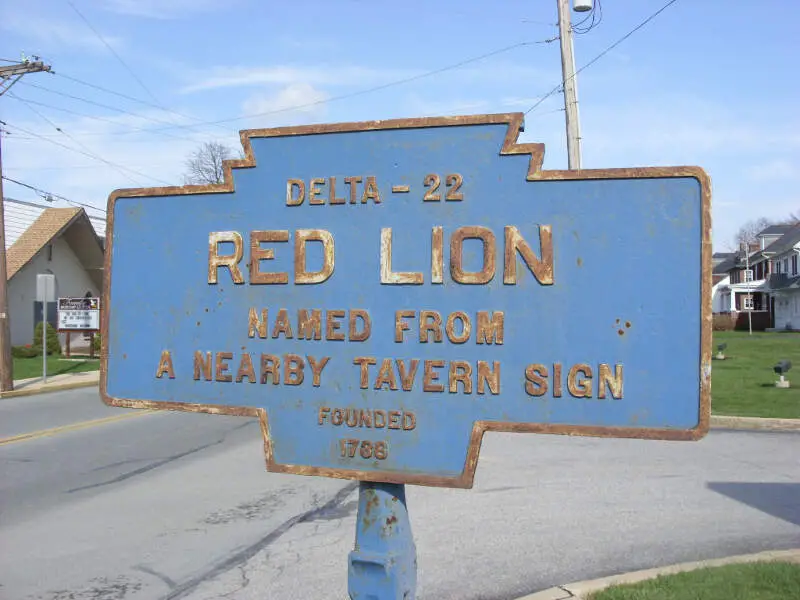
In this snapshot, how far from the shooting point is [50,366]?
2614 centimetres

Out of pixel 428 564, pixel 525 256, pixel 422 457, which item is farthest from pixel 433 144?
pixel 428 564

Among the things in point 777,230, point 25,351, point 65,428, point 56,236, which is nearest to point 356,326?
point 65,428

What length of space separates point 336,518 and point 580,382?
5.41 meters

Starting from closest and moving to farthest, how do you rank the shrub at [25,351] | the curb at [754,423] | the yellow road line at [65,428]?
the yellow road line at [65,428] < the curb at [754,423] < the shrub at [25,351]

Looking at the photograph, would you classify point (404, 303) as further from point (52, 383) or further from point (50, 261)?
point (50, 261)

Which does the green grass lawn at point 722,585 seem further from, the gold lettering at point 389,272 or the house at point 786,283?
the house at point 786,283

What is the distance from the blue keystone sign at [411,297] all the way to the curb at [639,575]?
3098 millimetres

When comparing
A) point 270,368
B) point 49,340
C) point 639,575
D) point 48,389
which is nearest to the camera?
point 270,368

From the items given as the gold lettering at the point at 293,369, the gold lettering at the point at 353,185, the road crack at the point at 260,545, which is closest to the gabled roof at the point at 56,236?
the road crack at the point at 260,545

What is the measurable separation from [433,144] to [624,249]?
2.14 feet

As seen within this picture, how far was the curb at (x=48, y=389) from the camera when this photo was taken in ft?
60.2

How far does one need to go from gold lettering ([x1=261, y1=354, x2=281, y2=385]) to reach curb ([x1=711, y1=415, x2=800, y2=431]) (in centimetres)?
1175

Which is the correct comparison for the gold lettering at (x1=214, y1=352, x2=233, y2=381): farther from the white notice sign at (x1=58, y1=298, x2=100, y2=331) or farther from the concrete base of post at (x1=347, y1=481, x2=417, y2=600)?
the white notice sign at (x1=58, y1=298, x2=100, y2=331)

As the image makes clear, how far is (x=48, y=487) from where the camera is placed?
8398 millimetres
